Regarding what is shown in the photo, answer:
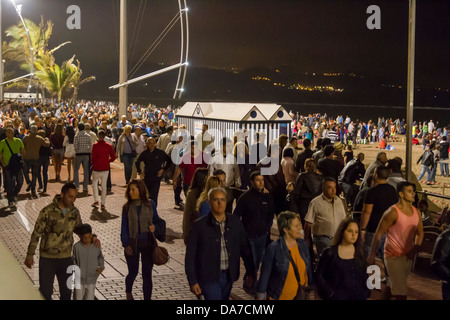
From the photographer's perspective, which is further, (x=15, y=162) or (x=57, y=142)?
(x=57, y=142)

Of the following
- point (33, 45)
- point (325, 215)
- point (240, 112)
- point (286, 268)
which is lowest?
point (286, 268)

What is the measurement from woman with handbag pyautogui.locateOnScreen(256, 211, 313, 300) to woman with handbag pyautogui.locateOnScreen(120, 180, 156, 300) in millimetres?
1875

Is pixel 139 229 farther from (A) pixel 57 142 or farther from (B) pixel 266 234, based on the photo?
(A) pixel 57 142

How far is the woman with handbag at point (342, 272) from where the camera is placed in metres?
5.00

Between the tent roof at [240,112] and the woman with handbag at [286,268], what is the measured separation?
15.4 m

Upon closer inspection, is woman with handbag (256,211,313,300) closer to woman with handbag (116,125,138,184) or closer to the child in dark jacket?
the child in dark jacket

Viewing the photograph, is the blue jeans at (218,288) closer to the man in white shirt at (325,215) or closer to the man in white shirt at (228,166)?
the man in white shirt at (325,215)

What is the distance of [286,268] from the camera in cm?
498

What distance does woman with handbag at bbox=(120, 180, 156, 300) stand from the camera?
21.4ft

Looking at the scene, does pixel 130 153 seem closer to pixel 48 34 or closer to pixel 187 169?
pixel 187 169

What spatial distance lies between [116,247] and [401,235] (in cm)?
469

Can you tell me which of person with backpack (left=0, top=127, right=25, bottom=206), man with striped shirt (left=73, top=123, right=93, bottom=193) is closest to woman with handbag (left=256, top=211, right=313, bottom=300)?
person with backpack (left=0, top=127, right=25, bottom=206)

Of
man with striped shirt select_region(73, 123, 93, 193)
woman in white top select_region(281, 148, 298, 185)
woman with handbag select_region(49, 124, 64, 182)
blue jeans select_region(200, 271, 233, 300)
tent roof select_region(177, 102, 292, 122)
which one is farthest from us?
tent roof select_region(177, 102, 292, 122)

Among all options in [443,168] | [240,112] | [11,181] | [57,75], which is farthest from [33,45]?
[11,181]
